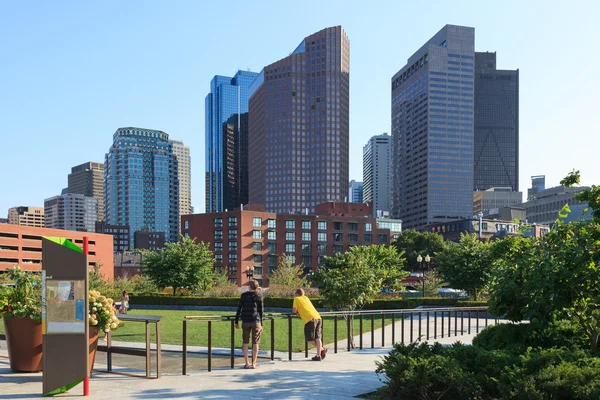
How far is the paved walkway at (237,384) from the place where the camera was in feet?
25.7

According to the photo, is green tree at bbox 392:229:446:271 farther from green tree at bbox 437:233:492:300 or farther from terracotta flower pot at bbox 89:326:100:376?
terracotta flower pot at bbox 89:326:100:376

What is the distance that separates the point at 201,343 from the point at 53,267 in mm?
8134

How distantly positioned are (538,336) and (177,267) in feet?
125

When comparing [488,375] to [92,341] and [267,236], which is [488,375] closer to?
[92,341]

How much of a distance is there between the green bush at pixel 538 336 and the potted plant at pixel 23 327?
8328 mm

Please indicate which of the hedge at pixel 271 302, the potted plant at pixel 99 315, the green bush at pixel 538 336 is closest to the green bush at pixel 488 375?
the green bush at pixel 538 336

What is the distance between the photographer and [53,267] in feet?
27.5

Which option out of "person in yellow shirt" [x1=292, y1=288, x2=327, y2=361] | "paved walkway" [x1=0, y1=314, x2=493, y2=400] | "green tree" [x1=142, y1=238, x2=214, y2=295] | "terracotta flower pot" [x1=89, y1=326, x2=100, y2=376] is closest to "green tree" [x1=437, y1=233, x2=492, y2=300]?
"green tree" [x1=142, y1=238, x2=214, y2=295]

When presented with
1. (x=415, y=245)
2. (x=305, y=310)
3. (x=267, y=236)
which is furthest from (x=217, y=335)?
(x=415, y=245)

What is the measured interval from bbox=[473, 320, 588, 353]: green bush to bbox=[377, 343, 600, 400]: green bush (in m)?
1.97

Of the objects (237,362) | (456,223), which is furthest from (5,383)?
(456,223)

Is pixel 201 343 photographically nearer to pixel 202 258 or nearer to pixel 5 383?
pixel 5 383

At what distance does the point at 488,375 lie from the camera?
719cm

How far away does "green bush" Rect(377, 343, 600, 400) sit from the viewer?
6.34 meters
